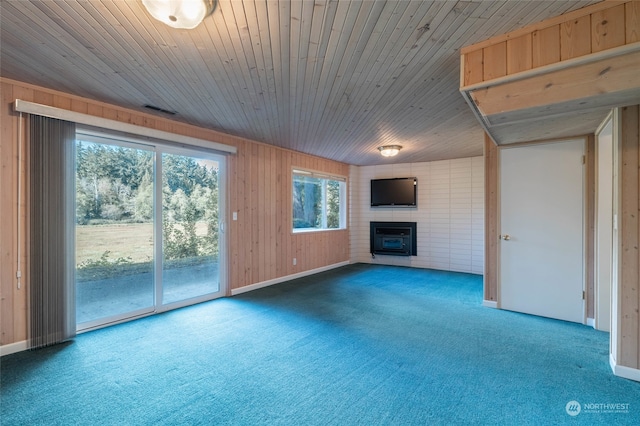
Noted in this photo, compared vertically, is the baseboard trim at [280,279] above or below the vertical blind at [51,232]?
below

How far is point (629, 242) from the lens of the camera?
231 cm

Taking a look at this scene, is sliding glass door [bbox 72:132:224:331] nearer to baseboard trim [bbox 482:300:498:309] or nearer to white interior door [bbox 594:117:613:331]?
baseboard trim [bbox 482:300:498:309]

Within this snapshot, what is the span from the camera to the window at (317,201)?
6.05 metres

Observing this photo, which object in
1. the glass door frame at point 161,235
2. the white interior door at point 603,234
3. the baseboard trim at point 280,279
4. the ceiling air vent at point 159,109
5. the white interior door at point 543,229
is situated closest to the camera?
the white interior door at point 603,234

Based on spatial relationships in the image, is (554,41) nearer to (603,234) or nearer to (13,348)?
(603,234)

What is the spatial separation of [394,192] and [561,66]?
5.16 metres

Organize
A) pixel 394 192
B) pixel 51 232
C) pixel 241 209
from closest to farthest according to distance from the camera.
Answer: pixel 51 232
pixel 241 209
pixel 394 192

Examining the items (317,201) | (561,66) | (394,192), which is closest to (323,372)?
(561,66)

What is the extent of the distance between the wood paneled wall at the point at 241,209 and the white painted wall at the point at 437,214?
57 centimetres

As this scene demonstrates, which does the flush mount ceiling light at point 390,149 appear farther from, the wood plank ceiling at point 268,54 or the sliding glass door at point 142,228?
the sliding glass door at point 142,228

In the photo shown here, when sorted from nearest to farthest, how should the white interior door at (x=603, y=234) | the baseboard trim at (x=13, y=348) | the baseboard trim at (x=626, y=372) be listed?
the baseboard trim at (x=626, y=372) < the baseboard trim at (x=13, y=348) < the white interior door at (x=603, y=234)

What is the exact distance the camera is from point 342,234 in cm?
710

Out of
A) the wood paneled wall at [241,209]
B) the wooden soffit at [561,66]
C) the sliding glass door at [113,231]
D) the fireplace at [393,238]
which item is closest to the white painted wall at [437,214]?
the fireplace at [393,238]
